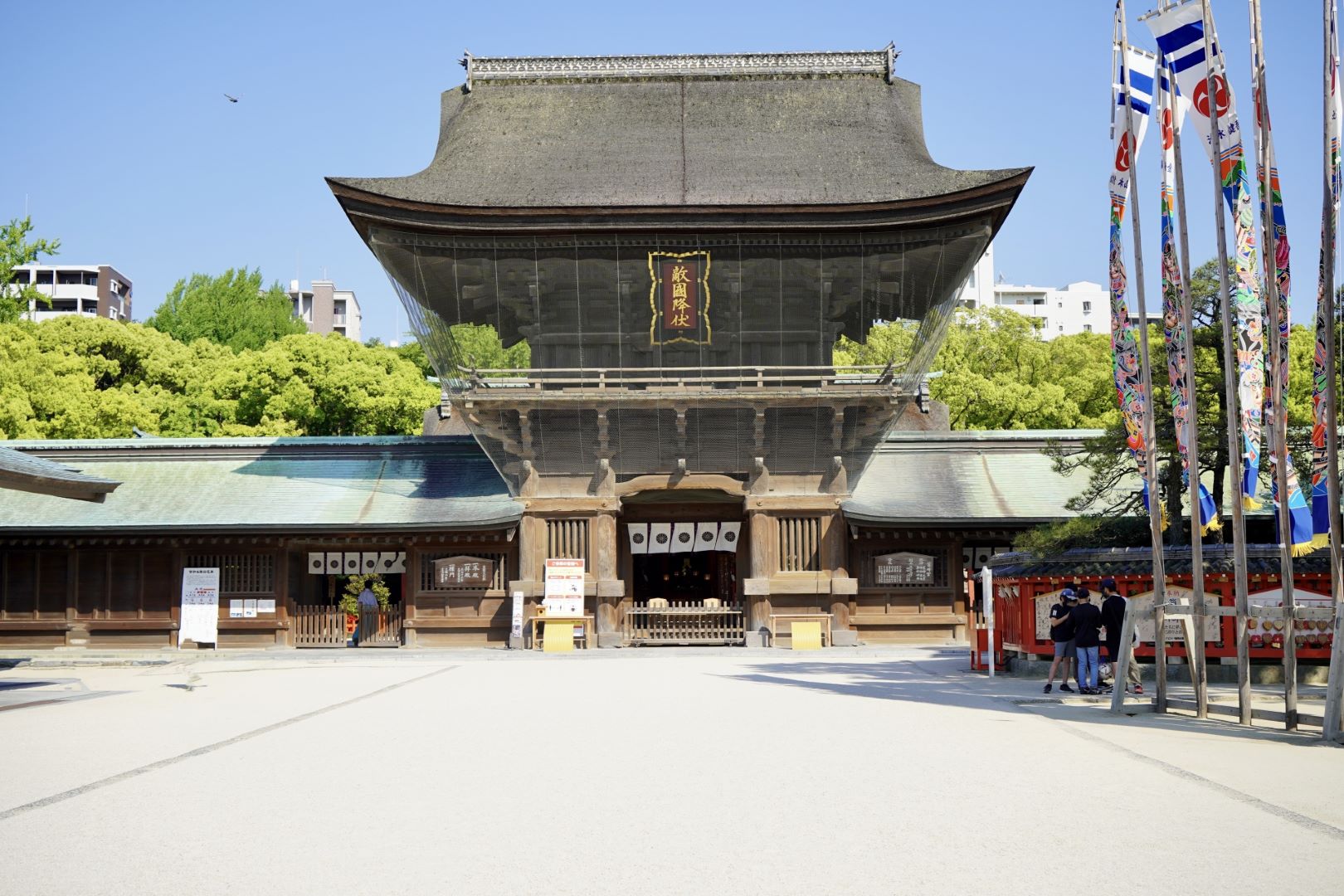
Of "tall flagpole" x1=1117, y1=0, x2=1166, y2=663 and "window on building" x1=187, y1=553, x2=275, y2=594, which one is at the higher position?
"tall flagpole" x1=1117, y1=0, x2=1166, y2=663

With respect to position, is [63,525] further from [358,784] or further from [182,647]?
[358,784]

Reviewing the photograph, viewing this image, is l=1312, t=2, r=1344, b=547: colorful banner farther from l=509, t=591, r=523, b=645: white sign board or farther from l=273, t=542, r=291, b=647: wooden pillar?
l=273, t=542, r=291, b=647: wooden pillar

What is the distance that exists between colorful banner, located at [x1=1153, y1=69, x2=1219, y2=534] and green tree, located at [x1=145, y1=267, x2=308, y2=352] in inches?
2146

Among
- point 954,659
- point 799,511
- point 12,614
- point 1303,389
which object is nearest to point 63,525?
point 12,614

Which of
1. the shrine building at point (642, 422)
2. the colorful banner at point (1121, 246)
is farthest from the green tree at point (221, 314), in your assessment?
the colorful banner at point (1121, 246)

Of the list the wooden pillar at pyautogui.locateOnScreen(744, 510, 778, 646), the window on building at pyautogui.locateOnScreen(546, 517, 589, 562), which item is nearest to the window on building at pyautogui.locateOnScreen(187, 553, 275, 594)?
the window on building at pyautogui.locateOnScreen(546, 517, 589, 562)

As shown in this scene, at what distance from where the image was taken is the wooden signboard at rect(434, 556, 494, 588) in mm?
30422

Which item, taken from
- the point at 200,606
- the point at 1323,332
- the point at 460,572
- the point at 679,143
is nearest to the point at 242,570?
the point at 200,606

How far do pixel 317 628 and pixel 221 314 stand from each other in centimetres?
3884

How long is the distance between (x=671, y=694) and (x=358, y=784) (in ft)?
25.4

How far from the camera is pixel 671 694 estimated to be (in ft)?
54.9

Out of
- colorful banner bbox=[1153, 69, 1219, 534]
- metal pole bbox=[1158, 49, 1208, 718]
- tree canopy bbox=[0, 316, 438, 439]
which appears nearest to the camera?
metal pole bbox=[1158, 49, 1208, 718]

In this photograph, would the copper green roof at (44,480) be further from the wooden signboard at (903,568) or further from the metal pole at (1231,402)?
the wooden signboard at (903,568)

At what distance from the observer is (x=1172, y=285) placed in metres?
15.1
